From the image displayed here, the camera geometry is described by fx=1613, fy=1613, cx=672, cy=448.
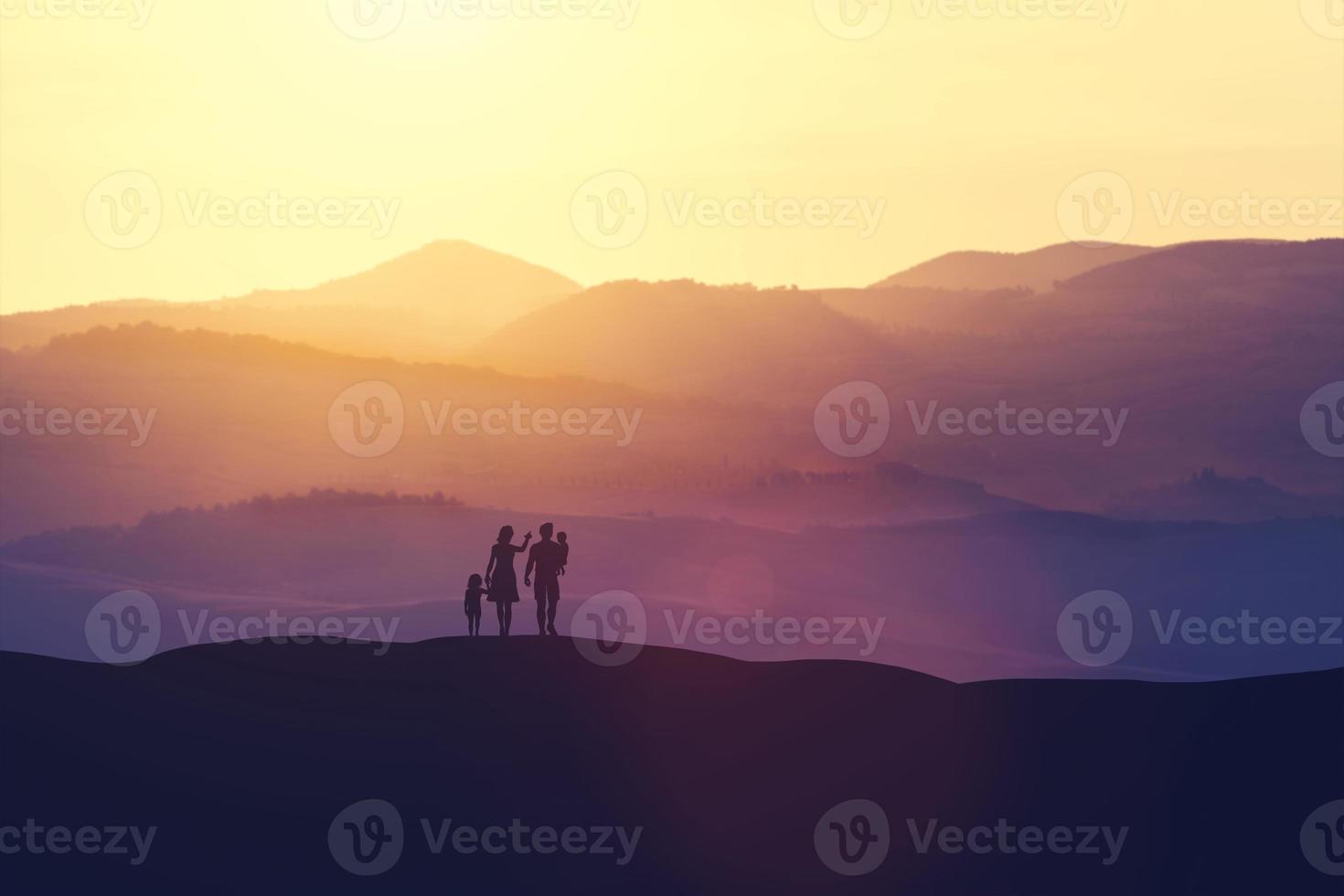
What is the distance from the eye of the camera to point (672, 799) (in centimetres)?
2197

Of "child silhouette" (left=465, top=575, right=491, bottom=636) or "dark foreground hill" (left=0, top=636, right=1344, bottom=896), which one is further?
"child silhouette" (left=465, top=575, right=491, bottom=636)

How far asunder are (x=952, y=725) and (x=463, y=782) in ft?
23.7

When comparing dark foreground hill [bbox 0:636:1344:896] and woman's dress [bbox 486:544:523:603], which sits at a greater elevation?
woman's dress [bbox 486:544:523:603]

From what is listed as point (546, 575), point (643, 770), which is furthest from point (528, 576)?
point (643, 770)

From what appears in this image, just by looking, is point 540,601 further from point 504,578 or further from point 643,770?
point 643,770

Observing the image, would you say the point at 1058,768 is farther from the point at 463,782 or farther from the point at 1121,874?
the point at 463,782

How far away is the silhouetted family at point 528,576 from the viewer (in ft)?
79.9

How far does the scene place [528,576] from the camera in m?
24.3

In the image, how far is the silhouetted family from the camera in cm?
2434

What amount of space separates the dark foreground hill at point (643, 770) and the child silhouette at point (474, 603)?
16.3 inches

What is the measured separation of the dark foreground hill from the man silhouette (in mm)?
537

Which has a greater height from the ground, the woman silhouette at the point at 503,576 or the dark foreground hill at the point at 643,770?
the woman silhouette at the point at 503,576

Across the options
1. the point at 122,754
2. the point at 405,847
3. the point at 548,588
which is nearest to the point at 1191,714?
the point at 548,588

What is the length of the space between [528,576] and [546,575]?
1.17 feet
